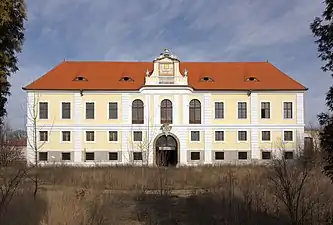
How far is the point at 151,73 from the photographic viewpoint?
4894 cm

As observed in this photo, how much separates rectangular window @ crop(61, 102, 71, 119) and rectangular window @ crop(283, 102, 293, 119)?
75.8 feet

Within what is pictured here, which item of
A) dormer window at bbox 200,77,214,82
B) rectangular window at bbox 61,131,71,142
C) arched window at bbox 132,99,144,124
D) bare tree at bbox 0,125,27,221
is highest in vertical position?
dormer window at bbox 200,77,214,82

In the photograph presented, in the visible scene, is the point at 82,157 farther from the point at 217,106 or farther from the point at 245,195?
the point at 245,195

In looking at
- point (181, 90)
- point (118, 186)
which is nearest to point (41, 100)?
point (181, 90)

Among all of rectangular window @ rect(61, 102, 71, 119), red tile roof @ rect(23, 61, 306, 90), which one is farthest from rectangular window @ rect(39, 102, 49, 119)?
red tile roof @ rect(23, 61, 306, 90)

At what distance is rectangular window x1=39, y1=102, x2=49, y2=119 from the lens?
47.4 metres

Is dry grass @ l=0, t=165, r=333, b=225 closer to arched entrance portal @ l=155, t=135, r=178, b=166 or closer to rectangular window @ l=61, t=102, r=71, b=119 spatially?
arched entrance portal @ l=155, t=135, r=178, b=166

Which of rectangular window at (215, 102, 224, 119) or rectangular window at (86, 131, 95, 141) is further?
rectangular window at (215, 102, 224, 119)

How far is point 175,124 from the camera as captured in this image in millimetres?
47469

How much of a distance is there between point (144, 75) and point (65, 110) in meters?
9.68

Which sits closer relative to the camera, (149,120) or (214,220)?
(214,220)

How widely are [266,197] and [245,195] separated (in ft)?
2.81

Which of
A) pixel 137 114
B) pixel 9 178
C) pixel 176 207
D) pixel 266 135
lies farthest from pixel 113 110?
pixel 9 178

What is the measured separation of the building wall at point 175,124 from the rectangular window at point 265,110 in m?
0.43
